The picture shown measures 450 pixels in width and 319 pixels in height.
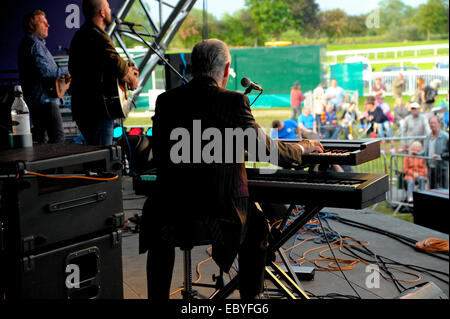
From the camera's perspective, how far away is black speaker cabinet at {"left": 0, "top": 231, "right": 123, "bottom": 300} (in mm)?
1628

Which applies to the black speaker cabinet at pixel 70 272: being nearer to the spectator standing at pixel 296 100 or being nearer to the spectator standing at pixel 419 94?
the spectator standing at pixel 419 94

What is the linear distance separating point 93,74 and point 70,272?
1741 mm

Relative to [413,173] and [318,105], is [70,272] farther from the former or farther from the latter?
[318,105]

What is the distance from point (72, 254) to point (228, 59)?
3.00 feet

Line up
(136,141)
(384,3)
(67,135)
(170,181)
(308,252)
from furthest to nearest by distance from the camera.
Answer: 1. (384,3)
2. (67,135)
3. (308,252)
4. (136,141)
5. (170,181)

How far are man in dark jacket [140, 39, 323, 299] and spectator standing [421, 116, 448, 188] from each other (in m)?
4.65

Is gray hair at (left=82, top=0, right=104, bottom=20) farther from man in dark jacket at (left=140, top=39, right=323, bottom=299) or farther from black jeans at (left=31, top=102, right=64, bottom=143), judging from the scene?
man in dark jacket at (left=140, top=39, right=323, bottom=299)

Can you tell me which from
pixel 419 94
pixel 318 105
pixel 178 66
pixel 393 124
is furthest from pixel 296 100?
pixel 178 66

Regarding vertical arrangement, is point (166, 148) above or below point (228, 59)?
A: below

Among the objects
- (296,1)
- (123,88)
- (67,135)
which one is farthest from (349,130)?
(296,1)

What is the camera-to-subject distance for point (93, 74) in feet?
10.6

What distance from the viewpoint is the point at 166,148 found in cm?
189

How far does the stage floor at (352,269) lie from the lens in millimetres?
2953

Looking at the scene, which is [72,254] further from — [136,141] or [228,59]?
[228,59]
